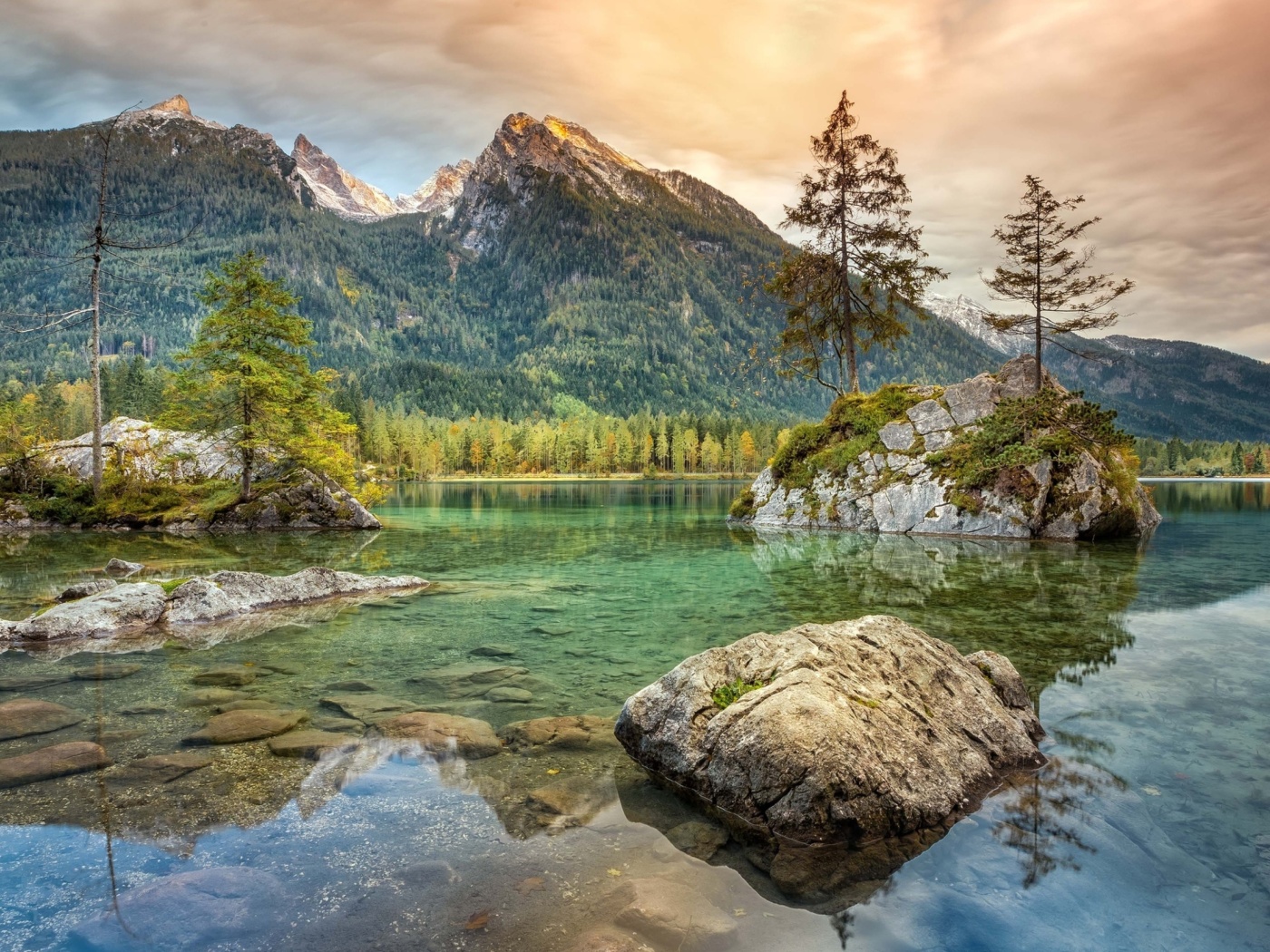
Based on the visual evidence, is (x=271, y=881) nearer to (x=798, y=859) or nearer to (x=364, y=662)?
(x=798, y=859)

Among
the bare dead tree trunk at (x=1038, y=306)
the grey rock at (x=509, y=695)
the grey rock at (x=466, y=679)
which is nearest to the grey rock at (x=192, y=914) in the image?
the grey rock at (x=509, y=695)

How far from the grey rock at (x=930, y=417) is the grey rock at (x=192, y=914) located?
35.6m

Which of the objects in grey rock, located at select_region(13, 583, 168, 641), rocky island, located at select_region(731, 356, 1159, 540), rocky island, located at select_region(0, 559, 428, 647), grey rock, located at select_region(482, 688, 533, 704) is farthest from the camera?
rocky island, located at select_region(731, 356, 1159, 540)

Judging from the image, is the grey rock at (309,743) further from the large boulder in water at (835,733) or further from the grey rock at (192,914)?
the large boulder in water at (835,733)

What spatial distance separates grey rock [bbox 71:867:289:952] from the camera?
4.43m

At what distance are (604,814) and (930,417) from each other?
3389 centimetres

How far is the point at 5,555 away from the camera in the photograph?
23891 millimetres

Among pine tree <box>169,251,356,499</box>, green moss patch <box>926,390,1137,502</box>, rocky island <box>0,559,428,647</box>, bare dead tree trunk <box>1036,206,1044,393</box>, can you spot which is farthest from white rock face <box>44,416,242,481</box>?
bare dead tree trunk <box>1036,206,1044,393</box>

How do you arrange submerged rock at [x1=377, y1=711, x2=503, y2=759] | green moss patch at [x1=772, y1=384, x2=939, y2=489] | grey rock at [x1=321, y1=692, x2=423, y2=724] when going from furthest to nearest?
1. green moss patch at [x1=772, y1=384, x2=939, y2=489]
2. grey rock at [x1=321, y1=692, x2=423, y2=724]
3. submerged rock at [x1=377, y1=711, x2=503, y2=759]

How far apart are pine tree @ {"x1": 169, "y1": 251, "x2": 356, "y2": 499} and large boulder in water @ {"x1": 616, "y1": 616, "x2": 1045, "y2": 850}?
31598mm

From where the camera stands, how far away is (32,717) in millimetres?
8602

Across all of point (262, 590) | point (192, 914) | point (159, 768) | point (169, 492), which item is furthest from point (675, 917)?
point (169, 492)

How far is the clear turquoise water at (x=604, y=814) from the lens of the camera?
4.78 meters

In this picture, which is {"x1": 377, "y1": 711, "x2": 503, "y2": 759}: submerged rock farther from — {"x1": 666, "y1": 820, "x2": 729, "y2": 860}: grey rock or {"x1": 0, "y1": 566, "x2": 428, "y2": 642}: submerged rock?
{"x1": 0, "y1": 566, "x2": 428, "y2": 642}: submerged rock
